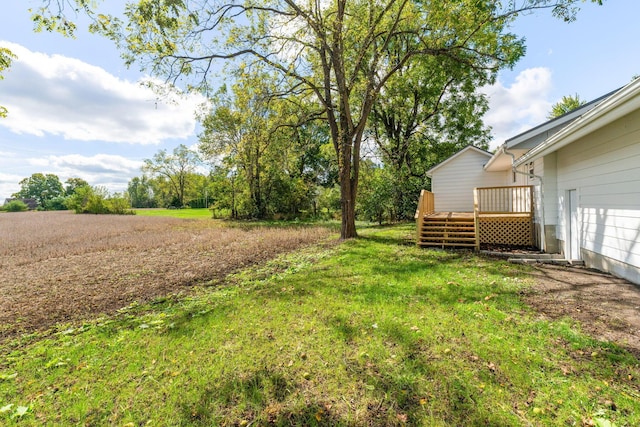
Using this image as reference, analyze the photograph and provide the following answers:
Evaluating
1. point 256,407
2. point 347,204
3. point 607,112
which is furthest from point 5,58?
point 607,112

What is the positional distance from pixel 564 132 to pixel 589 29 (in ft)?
17.4

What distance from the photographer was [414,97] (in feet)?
65.3

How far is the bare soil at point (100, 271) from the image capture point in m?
A: 4.66

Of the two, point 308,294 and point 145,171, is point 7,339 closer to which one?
point 308,294

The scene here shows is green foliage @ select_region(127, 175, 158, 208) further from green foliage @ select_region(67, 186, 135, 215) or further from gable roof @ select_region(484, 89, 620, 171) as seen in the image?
gable roof @ select_region(484, 89, 620, 171)

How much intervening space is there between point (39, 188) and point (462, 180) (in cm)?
9177

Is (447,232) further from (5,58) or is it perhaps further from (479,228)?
(5,58)

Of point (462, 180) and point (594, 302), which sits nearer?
point (594, 302)

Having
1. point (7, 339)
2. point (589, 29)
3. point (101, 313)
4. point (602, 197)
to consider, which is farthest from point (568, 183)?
point (7, 339)

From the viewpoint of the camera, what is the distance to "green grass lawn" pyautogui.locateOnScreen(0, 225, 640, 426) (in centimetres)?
230

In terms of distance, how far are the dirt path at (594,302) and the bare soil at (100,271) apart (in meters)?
6.47

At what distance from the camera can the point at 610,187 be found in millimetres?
5285

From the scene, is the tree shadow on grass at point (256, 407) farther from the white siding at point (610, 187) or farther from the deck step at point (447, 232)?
the deck step at point (447, 232)

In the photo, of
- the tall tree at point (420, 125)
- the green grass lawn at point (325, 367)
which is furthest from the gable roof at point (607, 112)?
the tall tree at point (420, 125)
